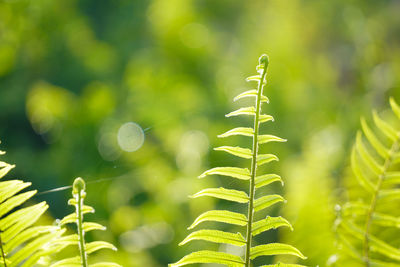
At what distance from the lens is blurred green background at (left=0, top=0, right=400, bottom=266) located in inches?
39.4

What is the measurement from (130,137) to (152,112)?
0.11m

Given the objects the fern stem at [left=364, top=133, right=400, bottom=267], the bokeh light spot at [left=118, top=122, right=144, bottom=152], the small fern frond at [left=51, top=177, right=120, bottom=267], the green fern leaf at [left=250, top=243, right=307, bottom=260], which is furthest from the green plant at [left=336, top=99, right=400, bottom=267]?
the bokeh light spot at [left=118, top=122, right=144, bottom=152]

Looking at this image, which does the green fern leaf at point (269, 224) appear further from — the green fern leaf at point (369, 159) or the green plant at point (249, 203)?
the green fern leaf at point (369, 159)

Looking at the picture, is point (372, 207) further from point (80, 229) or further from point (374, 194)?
point (80, 229)

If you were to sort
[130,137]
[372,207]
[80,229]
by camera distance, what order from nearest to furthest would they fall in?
[80,229] → [372,207] → [130,137]

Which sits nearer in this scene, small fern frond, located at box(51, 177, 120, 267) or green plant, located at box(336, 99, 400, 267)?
small fern frond, located at box(51, 177, 120, 267)

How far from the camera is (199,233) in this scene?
30cm

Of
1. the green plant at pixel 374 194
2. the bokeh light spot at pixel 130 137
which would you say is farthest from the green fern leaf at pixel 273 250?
the bokeh light spot at pixel 130 137

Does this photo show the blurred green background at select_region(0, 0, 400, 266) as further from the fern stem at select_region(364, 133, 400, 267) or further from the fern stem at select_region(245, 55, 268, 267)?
the fern stem at select_region(245, 55, 268, 267)

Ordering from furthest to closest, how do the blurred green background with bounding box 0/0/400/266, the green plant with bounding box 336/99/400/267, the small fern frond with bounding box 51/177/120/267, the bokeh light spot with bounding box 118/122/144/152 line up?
the bokeh light spot with bounding box 118/122/144/152 → the blurred green background with bounding box 0/0/400/266 → the green plant with bounding box 336/99/400/267 → the small fern frond with bounding box 51/177/120/267

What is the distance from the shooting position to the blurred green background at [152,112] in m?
1.00

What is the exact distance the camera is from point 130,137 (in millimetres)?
1264

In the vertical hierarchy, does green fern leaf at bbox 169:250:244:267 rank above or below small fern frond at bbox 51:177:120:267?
below

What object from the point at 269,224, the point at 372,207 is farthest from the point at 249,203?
the point at 372,207
